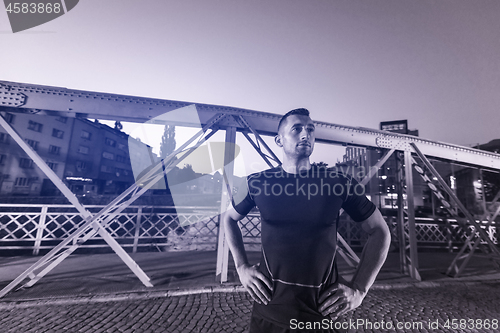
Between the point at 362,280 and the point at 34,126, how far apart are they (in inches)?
1789

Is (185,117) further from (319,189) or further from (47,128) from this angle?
(47,128)

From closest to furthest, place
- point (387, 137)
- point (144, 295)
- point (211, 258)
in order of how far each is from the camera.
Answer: point (144, 295) → point (387, 137) → point (211, 258)

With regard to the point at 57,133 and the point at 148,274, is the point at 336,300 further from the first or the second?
the point at 57,133

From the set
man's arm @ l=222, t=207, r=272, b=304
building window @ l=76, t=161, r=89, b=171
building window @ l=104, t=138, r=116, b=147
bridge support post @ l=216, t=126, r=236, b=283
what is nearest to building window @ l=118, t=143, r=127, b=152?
building window @ l=104, t=138, r=116, b=147

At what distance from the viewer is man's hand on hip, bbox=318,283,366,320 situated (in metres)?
1.31

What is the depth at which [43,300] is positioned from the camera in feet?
13.0

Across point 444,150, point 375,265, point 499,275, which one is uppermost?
point 444,150

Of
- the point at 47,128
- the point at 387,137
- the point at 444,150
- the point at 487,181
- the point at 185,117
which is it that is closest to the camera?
the point at 185,117

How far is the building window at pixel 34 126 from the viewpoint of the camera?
3116 cm

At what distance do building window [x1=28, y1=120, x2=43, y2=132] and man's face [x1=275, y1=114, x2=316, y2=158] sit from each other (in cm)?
4428

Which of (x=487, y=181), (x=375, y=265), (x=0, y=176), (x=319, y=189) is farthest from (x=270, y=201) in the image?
(x=0, y=176)

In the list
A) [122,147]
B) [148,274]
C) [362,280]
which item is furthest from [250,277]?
[122,147]

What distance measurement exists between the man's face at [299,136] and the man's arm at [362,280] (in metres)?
0.73

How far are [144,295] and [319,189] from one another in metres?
4.59
